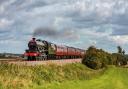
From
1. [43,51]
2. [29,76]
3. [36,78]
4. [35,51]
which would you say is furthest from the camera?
[43,51]

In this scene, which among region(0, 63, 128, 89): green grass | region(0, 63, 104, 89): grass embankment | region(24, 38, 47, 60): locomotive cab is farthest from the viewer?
region(24, 38, 47, 60): locomotive cab

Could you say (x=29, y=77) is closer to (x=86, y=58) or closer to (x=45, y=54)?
(x=45, y=54)

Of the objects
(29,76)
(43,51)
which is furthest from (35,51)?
(29,76)

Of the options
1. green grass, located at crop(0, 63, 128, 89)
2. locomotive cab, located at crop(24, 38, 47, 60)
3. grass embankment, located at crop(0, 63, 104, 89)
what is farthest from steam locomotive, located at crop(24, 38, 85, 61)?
grass embankment, located at crop(0, 63, 104, 89)

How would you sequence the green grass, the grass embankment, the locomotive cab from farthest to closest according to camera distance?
1. the locomotive cab
2. the green grass
3. the grass embankment

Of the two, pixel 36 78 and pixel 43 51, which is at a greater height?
pixel 43 51

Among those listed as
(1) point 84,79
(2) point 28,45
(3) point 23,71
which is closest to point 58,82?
(3) point 23,71

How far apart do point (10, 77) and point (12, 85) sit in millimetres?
1768

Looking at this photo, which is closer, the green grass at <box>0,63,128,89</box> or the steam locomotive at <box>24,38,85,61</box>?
the green grass at <box>0,63,128,89</box>

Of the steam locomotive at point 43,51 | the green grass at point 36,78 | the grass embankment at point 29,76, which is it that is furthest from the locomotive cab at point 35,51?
the grass embankment at point 29,76

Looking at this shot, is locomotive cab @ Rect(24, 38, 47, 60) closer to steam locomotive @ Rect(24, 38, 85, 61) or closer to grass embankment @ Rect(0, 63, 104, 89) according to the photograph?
steam locomotive @ Rect(24, 38, 85, 61)

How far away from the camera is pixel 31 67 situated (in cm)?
4031

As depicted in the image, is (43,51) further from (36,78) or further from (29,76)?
(29,76)

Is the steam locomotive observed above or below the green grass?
above
